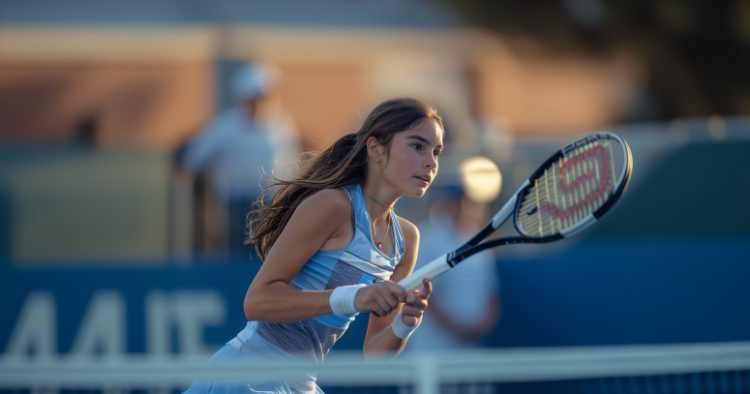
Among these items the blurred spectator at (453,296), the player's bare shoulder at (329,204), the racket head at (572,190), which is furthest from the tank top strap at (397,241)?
the blurred spectator at (453,296)

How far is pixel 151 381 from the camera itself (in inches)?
167

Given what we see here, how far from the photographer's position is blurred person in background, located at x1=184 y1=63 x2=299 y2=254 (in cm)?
830

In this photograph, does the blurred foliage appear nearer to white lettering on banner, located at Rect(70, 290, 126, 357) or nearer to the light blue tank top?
white lettering on banner, located at Rect(70, 290, 126, 357)

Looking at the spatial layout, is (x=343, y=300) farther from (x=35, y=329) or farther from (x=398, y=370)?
(x=35, y=329)

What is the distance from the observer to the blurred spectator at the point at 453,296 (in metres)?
7.32

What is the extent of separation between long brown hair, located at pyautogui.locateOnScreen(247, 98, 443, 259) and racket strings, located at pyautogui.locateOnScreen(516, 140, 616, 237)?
0.37 metres

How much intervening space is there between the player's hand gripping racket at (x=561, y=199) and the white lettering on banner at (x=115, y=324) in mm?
3459

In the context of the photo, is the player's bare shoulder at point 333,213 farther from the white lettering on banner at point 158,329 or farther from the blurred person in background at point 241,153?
the blurred person in background at point 241,153

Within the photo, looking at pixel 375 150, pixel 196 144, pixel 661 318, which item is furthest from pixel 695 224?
pixel 375 150

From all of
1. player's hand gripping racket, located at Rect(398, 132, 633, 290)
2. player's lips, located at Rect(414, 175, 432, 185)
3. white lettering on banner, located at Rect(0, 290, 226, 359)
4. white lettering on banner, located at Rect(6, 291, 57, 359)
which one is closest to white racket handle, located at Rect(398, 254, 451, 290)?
player's hand gripping racket, located at Rect(398, 132, 633, 290)

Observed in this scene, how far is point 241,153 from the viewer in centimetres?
830

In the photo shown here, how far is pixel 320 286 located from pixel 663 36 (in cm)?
1365

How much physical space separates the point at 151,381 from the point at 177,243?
4195 mm

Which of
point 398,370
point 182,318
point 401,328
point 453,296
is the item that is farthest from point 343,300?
point 182,318
